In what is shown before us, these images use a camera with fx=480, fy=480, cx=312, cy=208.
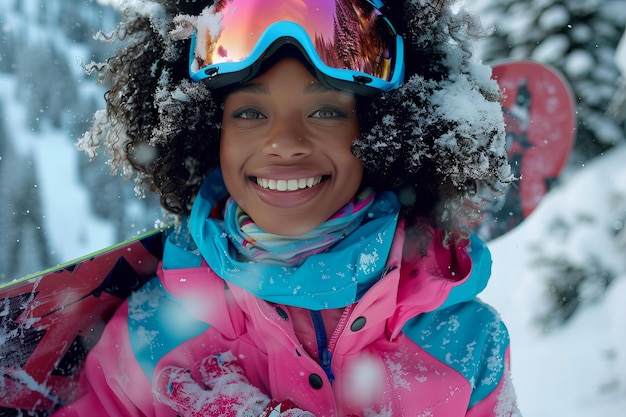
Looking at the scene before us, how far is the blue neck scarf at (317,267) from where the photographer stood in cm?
166

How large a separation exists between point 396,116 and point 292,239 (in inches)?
23.6

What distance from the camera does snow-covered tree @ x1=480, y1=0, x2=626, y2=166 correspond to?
4918 millimetres


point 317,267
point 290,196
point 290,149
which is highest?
point 290,149

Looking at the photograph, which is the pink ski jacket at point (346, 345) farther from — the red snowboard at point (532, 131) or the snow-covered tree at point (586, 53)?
the snow-covered tree at point (586, 53)

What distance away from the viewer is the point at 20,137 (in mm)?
6949

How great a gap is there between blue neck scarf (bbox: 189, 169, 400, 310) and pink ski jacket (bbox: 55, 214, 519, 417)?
62 millimetres

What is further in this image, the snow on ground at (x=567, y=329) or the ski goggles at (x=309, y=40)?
the snow on ground at (x=567, y=329)

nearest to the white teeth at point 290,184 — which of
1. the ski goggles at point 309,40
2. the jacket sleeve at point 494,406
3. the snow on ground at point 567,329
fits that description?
the ski goggles at point 309,40

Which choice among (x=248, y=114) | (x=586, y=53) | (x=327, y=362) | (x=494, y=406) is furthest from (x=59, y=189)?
(x=494, y=406)

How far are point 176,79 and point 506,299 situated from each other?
407cm

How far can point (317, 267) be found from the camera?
1.67m

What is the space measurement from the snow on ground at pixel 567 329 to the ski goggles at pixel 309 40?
129 inches

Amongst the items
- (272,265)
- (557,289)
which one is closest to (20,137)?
(272,265)

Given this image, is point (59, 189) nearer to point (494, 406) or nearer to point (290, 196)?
point (290, 196)
